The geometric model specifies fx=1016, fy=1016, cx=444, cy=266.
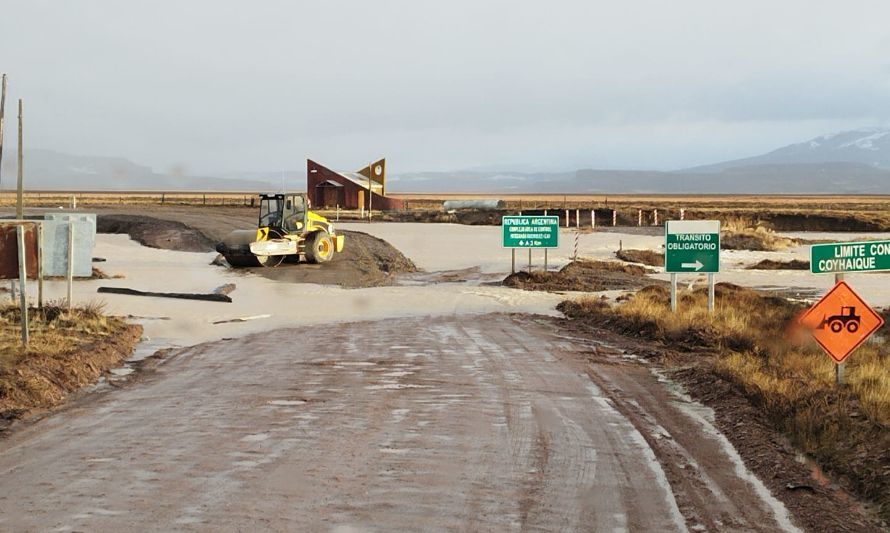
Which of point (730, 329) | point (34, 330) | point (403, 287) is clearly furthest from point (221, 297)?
point (730, 329)

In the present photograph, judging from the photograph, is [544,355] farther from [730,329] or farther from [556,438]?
[556,438]

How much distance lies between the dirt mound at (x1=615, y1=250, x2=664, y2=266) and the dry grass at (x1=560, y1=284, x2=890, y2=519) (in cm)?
1794

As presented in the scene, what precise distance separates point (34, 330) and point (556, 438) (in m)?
10.2

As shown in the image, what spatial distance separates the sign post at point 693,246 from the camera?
20422 mm

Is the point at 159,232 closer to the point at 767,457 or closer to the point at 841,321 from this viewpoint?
the point at 841,321

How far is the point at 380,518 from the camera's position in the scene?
7094 millimetres

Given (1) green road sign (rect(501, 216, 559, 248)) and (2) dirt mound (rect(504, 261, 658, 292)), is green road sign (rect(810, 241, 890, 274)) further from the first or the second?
(1) green road sign (rect(501, 216, 559, 248))

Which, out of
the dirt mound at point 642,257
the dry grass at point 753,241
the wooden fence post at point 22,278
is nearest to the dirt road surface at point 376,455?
the wooden fence post at point 22,278

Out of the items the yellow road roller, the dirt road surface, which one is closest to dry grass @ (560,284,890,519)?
the dirt road surface

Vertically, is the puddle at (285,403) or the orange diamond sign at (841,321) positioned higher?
the orange diamond sign at (841,321)

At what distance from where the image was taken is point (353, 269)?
3369 centimetres

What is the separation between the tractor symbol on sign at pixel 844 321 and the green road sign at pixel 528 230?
19.4 m

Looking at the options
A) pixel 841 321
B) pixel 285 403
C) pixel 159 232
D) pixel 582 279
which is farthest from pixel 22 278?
pixel 159 232

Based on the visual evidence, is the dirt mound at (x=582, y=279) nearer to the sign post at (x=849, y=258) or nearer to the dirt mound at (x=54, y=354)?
the dirt mound at (x=54, y=354)
